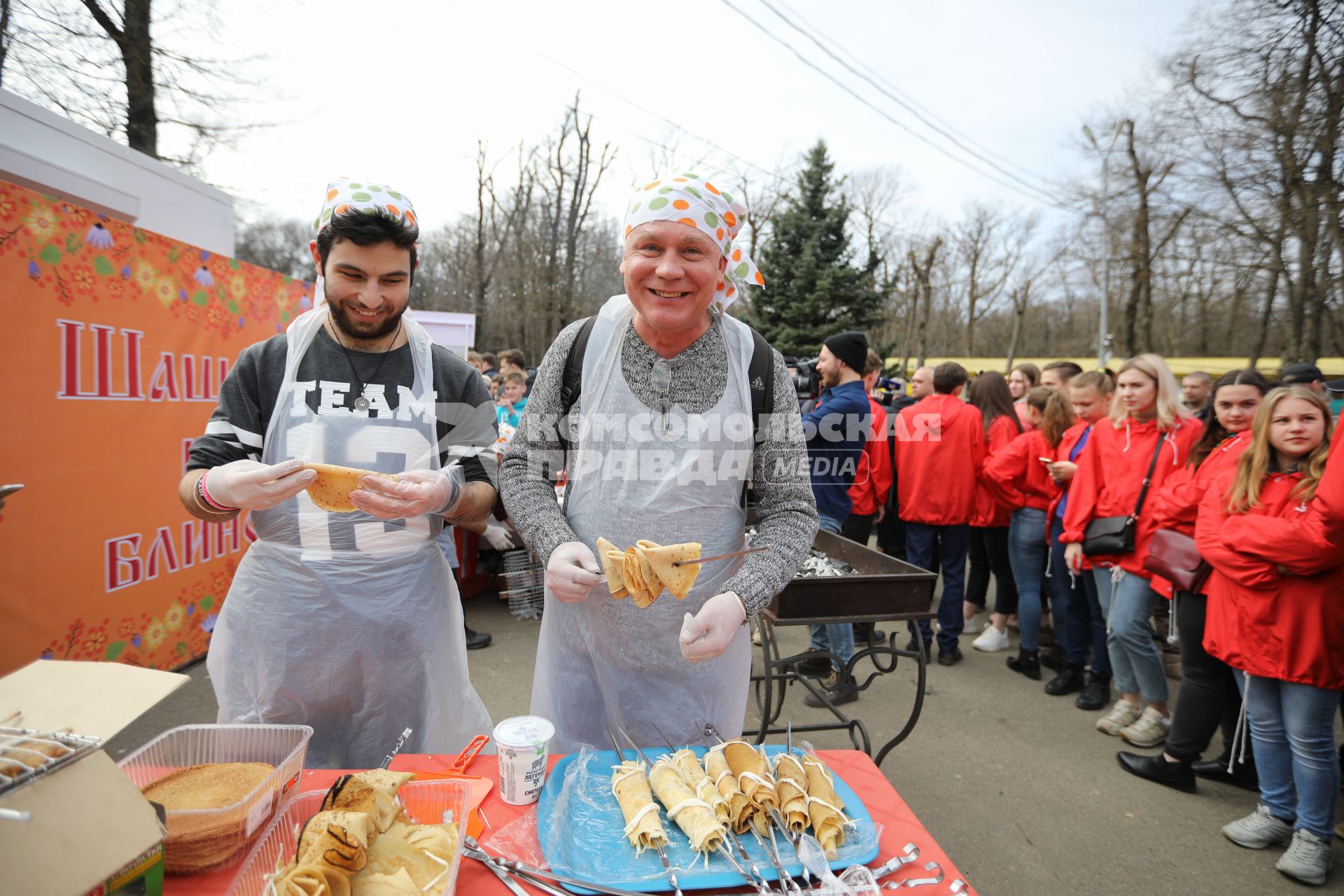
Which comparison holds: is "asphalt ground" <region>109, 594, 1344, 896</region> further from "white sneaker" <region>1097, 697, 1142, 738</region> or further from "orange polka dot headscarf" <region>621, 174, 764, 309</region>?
"orange polka dot headscarf" <region>621, 174, 764, 309</region>

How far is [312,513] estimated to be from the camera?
1.78m

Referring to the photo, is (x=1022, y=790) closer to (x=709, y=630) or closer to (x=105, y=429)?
(x=709, y=630)

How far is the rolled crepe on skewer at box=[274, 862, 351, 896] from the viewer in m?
1.01

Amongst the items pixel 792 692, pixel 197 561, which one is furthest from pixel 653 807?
pixel 197 561

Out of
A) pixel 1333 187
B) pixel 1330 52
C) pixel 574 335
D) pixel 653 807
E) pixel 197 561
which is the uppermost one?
pixel 1330 52

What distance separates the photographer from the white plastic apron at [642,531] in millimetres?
1771

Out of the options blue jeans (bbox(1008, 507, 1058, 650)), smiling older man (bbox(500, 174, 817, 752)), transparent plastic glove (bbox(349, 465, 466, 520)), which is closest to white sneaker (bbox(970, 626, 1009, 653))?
blue jeans (bbox(1008, 507, 1058, 650))

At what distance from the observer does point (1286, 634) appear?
269 cm

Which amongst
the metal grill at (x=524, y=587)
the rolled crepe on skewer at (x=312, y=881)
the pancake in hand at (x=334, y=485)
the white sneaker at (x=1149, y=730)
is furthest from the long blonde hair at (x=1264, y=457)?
the metal grill at (x=524, y=587)

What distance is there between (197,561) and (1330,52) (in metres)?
14.8

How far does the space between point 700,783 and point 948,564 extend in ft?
13.9

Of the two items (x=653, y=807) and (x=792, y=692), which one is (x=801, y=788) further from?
(x=792, y=692)

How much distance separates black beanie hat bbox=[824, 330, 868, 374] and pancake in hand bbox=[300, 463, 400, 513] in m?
3.62

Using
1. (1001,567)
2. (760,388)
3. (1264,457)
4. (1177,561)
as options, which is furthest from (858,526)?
(760,388)
